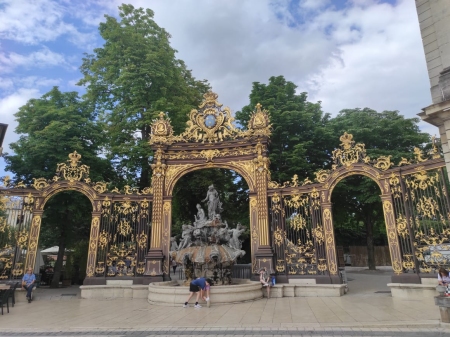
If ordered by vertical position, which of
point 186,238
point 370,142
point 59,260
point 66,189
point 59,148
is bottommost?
point 59,260

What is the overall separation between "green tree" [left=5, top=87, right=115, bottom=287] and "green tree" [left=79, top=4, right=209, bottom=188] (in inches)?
45.8

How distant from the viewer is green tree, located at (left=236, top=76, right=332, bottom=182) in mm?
15959

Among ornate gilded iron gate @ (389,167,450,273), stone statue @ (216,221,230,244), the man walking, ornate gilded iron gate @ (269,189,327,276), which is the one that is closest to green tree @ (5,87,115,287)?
the man walking

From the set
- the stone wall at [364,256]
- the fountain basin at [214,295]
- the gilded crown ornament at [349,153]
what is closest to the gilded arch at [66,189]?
the fountain basin at [214,295]

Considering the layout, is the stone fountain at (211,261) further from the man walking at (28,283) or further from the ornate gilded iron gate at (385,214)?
the man walking at (28,283)

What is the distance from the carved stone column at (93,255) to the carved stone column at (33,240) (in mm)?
1846

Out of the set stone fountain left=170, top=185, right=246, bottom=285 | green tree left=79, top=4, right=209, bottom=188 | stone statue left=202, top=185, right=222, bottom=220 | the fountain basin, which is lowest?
the fountain basin

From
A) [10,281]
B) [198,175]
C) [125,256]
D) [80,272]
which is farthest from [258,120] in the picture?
[80,272]

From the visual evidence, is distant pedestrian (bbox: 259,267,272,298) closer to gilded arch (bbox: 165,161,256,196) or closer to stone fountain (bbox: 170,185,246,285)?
stone fountain (bbox: 170,185,246,285)

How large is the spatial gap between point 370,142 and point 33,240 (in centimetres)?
1614

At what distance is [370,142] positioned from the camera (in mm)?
17047

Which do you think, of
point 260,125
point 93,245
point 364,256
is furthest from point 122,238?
point 364,256

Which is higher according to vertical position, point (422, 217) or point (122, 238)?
point (422, 217)

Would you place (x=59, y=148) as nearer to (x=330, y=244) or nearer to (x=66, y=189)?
(x=66, y=189)
